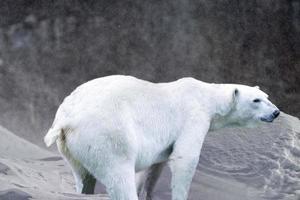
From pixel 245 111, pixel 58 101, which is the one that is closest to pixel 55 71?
pixel 58 101

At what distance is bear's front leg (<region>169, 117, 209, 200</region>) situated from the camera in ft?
15.3

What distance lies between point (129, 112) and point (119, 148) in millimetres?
302

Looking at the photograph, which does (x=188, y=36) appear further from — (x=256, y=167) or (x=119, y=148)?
(x=119, y=148)

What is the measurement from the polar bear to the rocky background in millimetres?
4159

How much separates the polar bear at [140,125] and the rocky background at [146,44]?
416 centimetres

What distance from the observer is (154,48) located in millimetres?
9445

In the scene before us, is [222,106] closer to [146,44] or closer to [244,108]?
[244,108]

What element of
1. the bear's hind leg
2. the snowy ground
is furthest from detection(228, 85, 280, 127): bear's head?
the snowy ground

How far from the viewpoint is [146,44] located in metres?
9.43

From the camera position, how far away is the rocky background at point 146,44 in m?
9.09

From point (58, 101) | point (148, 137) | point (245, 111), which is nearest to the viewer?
point (148, 137)

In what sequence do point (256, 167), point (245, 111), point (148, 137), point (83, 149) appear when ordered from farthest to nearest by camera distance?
point (256, 167) → point (245, 111) → point (148, 137) → point (83, 149)

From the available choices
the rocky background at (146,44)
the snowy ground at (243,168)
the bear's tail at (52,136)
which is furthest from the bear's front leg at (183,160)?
the rocky background at (146,44)

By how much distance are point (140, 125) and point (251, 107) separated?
0.97 metres
